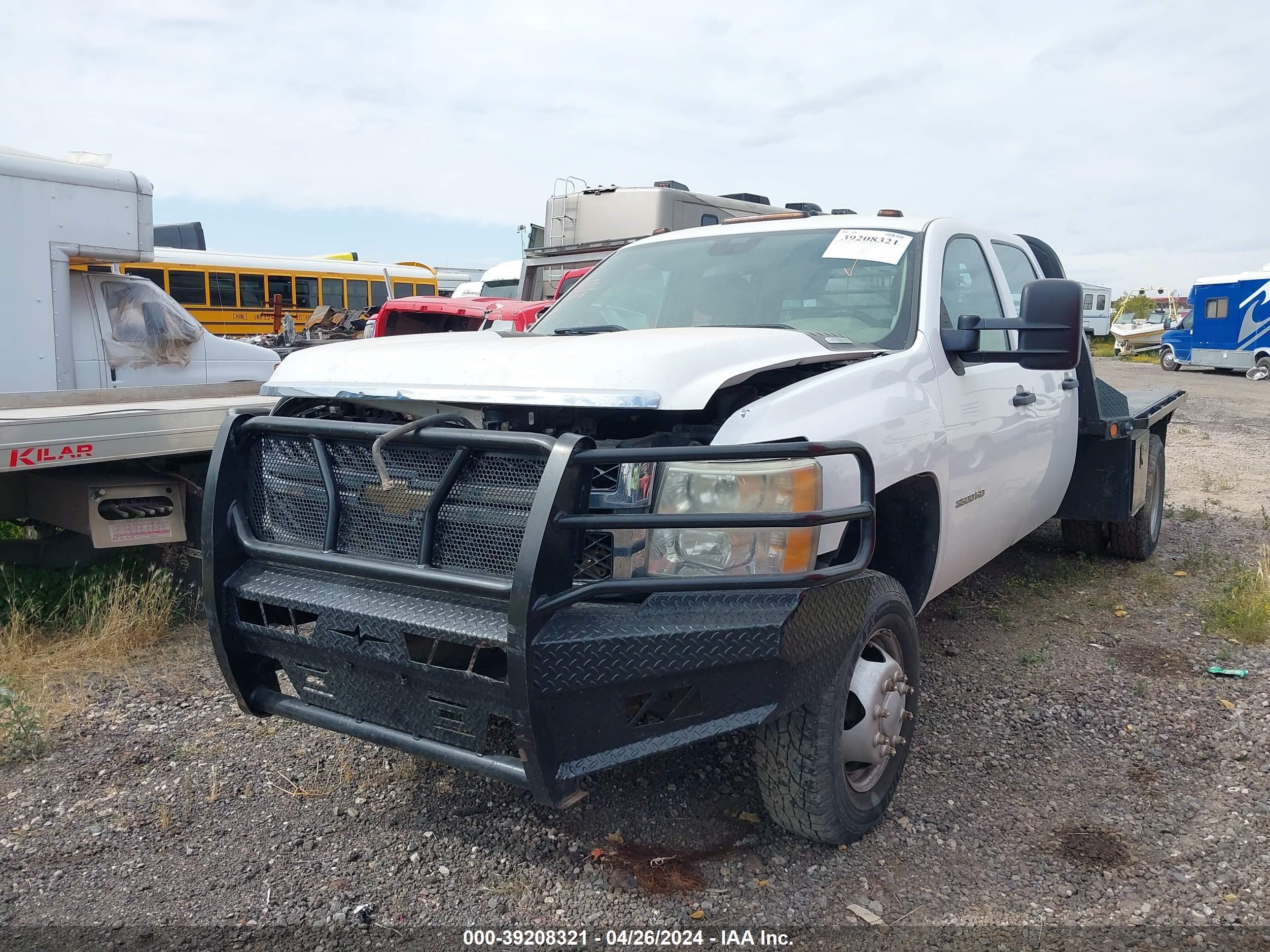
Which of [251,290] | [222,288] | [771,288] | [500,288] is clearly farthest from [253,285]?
[771,288]

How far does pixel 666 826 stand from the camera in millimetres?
3174

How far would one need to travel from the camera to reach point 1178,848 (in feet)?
10.0

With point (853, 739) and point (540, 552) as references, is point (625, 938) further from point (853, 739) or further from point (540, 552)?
point (540, 552)

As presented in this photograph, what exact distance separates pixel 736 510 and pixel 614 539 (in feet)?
1.08

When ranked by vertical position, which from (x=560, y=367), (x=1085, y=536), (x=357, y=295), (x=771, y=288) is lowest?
(x=1085, y=536)

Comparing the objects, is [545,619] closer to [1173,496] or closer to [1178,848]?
[1178,848]

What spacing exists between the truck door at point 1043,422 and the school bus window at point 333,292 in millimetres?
20545

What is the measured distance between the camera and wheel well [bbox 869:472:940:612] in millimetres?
3498

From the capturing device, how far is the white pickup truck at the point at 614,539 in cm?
246

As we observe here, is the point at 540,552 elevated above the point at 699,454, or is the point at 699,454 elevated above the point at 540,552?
the point at 699,454

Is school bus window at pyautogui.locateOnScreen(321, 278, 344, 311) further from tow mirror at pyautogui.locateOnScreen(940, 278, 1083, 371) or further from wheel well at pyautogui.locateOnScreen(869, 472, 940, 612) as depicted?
tow mirror at pyautogui.locateOnScreen(940, 278, 1083, 371)

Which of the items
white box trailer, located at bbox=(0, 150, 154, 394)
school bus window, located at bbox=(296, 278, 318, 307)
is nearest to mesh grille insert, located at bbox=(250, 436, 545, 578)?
white box trailer, located at bbox=(0, 150, 154, 394)

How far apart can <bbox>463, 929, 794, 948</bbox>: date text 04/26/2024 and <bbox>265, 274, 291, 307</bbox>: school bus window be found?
849 inches

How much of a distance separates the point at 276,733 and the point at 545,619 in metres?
1.98
